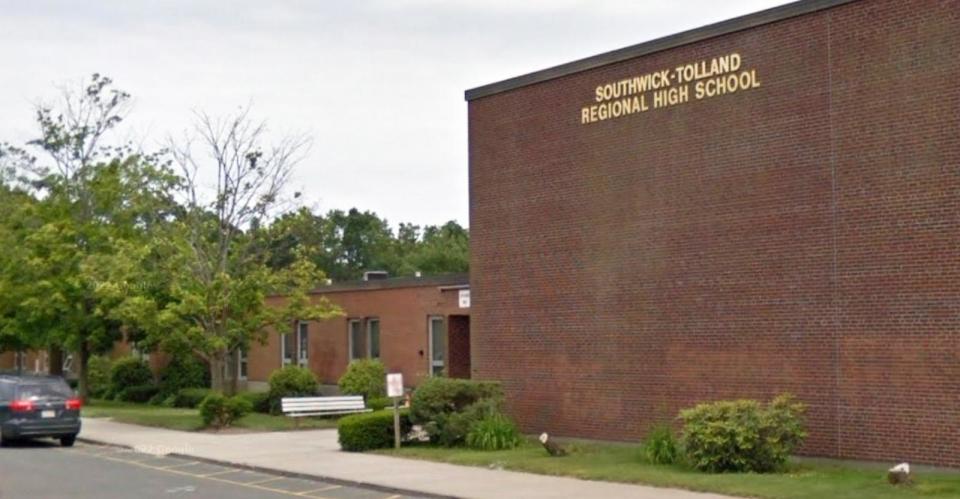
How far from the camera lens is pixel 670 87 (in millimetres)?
24422

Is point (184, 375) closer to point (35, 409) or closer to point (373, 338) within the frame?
point (373, 338)

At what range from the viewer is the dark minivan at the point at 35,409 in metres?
30.1

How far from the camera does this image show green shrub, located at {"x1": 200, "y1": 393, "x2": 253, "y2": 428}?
109 ft

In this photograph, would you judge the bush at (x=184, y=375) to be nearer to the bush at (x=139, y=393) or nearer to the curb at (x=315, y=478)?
the bush at (x=139, y=393)

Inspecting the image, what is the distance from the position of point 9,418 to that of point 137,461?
505 centimetres

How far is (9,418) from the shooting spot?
30156mm

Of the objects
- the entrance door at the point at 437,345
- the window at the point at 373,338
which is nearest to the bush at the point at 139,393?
the window at the point at 373,338

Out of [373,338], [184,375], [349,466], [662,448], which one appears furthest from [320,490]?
[184,375]

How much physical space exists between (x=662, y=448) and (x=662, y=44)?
7753mm

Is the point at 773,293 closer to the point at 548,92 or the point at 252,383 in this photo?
the point at 548,92

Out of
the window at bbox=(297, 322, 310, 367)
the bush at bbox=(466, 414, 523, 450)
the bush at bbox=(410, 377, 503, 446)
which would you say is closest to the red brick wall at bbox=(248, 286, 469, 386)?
the window at bbox=(297, 322, 310, 367)

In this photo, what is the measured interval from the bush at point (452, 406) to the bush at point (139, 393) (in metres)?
24.3

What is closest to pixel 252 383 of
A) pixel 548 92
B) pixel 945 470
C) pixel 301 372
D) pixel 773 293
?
pixel 301 372

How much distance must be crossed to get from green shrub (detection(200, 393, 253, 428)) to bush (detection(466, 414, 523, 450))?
993cm
